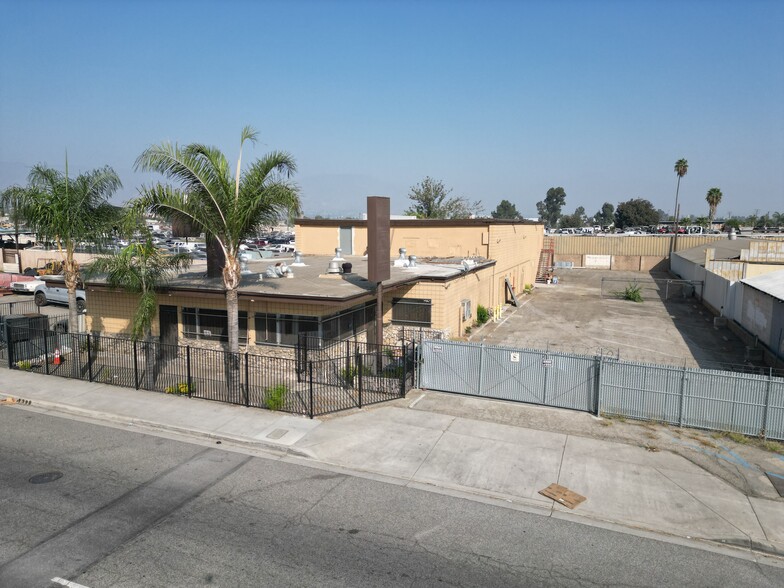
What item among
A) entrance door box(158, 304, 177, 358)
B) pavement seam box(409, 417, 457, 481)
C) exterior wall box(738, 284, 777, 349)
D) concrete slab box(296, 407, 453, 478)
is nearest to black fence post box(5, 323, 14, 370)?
entrance door box(158, 304, 177, 358)

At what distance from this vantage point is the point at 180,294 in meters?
21.2

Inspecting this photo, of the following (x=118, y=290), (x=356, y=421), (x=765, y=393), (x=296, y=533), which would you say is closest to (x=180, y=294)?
(x=118, y=290)

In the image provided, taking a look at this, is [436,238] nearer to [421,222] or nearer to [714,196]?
[421,222]

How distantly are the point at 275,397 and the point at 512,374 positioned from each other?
696 centimetres

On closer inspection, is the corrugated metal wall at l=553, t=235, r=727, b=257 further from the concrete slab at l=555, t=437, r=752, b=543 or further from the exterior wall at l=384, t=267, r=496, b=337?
the concrete slab at l=555, t=437, r=752, b=543

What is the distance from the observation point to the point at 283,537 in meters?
9.40

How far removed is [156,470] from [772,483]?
42.6ft

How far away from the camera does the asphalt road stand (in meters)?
8.38

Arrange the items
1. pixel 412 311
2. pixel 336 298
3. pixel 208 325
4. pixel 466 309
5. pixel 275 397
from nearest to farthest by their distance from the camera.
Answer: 1. pixel 275 397
2. pixel 336 298
3. pixel 208 325
4. pixel 412 311
5. pixel 466 309

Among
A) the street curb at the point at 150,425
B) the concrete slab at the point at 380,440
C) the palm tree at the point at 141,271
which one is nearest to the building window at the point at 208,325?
the palm tree at the point at 141,271

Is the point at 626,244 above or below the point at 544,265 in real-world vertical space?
above

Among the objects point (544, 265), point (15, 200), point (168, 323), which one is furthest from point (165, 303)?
point (544, 265)

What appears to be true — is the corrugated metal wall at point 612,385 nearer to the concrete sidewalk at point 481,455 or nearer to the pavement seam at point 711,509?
the concrete sidewalk at point 481,455

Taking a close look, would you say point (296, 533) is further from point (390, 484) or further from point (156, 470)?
point (156, 470)
